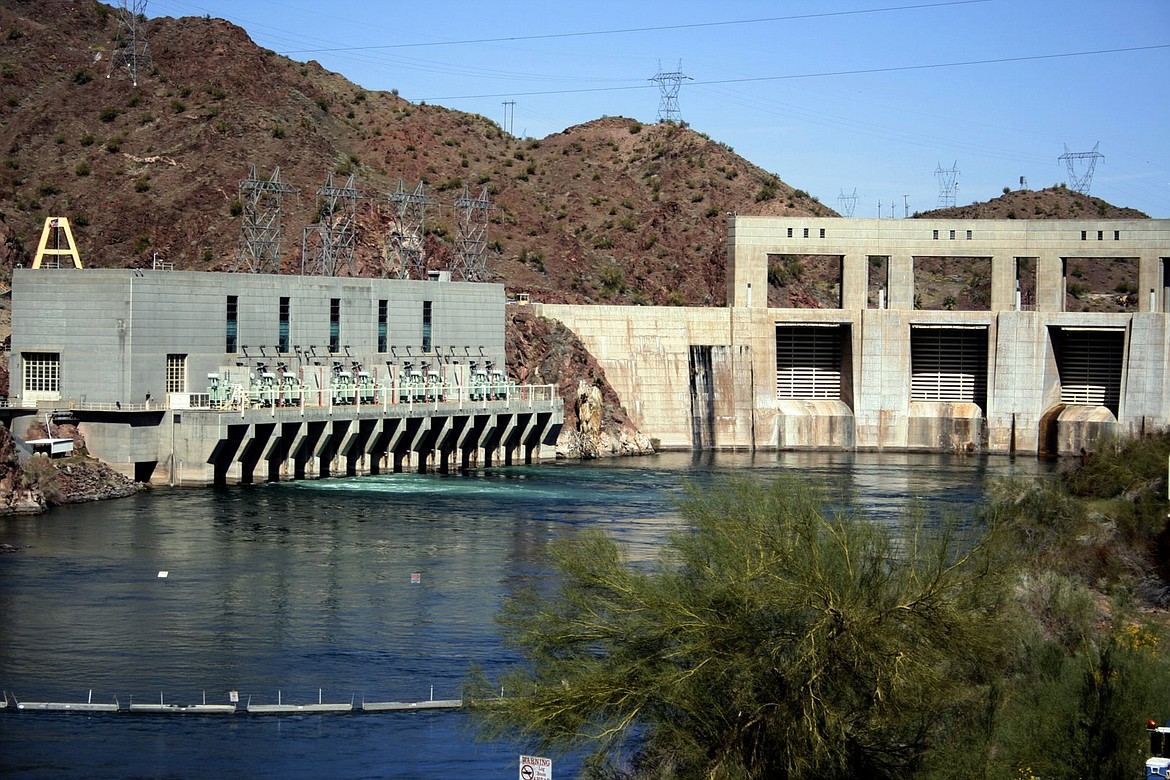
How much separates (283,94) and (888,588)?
122791mm

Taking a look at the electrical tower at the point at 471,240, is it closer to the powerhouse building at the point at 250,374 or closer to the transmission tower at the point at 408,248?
the transmission tower at the point at 408,248

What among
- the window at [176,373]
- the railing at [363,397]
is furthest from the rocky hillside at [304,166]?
the window at [176,373]

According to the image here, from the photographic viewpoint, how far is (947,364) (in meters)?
100

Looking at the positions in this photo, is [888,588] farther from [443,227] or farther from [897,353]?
[443,227]

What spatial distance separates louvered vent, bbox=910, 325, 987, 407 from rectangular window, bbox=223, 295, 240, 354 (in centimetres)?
4434

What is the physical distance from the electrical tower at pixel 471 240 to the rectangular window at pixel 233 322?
23105 millimetres

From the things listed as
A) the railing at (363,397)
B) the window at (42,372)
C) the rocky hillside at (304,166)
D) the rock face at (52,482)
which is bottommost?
the rock face at (52,482)

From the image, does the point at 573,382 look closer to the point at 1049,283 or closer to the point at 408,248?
the point at 408,248

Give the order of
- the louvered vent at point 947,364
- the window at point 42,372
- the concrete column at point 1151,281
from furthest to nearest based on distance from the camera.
Answer: 1. the louvered vent at point 947,364
2. the concrete column at point 1151,281
3. the window at point 42,372

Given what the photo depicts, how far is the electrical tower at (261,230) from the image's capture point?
3526 inches

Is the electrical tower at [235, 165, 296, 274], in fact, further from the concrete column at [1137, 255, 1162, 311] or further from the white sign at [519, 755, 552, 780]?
the white sign at [519, 755, 552, 780]

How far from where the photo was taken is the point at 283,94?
140625mm

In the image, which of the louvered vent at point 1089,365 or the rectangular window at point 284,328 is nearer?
the rectangular window at point 284,328

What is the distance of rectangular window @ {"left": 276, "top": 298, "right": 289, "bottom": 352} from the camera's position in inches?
2901
